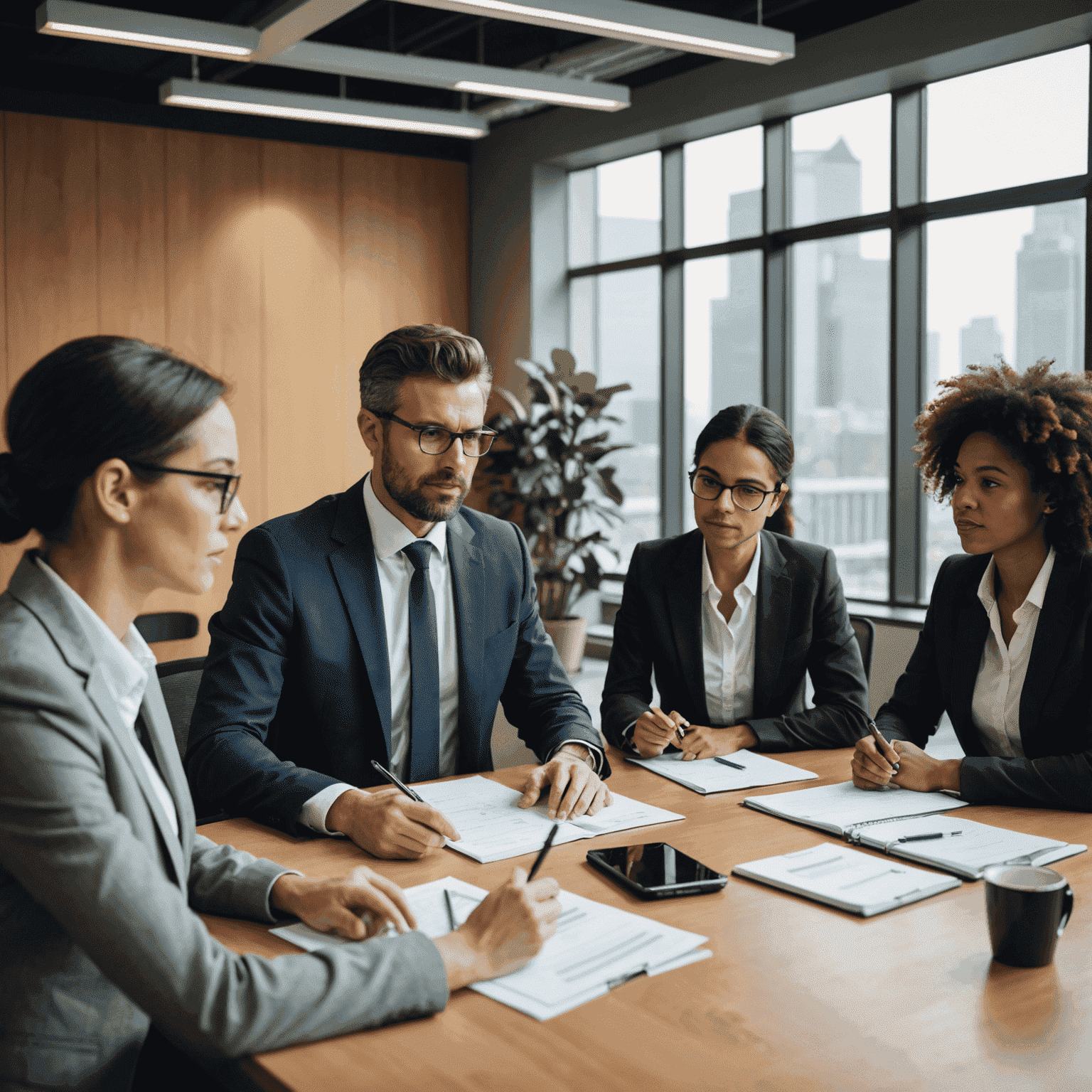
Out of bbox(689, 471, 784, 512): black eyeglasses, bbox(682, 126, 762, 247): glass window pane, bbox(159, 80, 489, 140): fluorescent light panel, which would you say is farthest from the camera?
bbox(682, 126, 762, 247): glass window pane

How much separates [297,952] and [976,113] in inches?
203

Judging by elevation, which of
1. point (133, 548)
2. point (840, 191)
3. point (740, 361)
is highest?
point (840, 191)

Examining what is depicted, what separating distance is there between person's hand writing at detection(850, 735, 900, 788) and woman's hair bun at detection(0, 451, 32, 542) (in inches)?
59.1

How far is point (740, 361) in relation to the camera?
6520 mm

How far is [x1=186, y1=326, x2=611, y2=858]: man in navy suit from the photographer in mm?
2148

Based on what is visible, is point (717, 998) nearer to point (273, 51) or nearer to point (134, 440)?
point (134, 440)

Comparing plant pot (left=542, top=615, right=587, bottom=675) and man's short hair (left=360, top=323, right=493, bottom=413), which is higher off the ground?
man's short hair (left=360, top=323, right=493, bottom=413)

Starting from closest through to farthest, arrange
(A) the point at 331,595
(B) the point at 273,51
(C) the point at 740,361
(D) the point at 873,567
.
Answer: (A) the point at 331,595, (B) the point at 273,51, (D) the point at 873,567, (C) the point at 740,361

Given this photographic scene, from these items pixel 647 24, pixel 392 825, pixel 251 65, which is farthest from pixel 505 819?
pixel 251 65

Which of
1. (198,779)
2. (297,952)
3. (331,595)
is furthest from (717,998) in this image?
(331,595)

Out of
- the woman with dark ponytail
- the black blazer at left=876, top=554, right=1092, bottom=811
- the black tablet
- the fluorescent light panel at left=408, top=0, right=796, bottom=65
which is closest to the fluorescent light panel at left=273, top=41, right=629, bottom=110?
the fluorescent light panel at left=408, top=0, right=796, bottom=65

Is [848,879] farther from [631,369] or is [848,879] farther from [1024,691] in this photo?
[631,369]

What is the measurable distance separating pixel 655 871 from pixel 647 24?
3.64 meters

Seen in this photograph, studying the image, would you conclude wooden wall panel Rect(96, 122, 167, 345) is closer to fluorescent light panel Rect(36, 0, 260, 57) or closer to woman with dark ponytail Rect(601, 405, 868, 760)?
fluorescent light panel Rect(36, 0, 260, 57)
